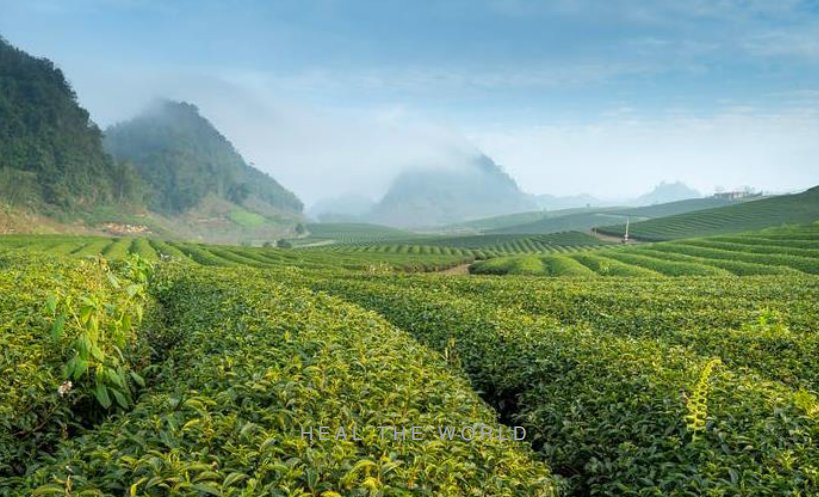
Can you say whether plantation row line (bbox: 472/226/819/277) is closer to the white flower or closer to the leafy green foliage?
the leafy green foliage

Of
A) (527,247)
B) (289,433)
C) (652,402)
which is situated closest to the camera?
(289,433)

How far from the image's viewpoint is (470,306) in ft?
37.2

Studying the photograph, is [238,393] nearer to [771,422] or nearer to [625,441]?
[625,441]

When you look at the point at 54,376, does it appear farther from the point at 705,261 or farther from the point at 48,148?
the point at 48,148

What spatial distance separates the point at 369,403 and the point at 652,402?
11.9 feet

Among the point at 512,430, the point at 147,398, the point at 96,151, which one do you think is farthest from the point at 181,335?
the point at 96,151

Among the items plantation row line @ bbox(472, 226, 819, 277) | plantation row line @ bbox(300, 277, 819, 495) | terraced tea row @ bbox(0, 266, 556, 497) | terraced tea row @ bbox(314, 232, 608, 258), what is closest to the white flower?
terraced tea row @ bbox(0, 266, 556, 497)

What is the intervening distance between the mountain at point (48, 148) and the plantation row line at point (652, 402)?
126 m

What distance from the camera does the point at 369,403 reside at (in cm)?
452

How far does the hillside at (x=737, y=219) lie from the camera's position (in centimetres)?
10022

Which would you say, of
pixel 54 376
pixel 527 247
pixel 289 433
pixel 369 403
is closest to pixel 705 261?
pixel 369 403

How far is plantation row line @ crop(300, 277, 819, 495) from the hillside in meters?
A: 105

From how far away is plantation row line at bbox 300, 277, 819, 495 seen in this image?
462cm

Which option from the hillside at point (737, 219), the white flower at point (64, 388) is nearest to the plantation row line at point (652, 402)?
the white flower at point (64, 388)
